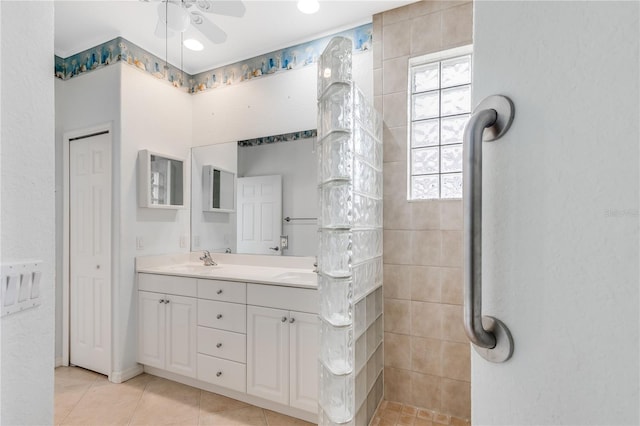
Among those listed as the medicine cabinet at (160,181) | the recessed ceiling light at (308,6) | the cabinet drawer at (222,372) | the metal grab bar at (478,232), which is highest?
the recessed ceiling light at (308,6)

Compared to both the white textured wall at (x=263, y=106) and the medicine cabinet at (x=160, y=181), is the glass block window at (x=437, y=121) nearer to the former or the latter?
the white textured wall at (x=263, y=106)

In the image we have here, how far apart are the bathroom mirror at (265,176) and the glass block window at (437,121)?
0.81 metres

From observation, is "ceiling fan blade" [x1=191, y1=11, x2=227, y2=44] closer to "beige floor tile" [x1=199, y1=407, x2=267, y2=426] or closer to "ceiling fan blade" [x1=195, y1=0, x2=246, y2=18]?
"ceiling fan blade" [x1=195, y1=0, x2=246, y2=18]

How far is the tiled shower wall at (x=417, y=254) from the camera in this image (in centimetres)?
207

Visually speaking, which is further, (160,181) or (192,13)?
(160,181)

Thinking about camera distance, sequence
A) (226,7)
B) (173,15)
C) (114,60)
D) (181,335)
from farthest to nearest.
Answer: (114,60)
(181,335)
(226,7)
(173,15)

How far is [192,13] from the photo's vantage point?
2.02m

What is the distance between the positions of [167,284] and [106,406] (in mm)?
892

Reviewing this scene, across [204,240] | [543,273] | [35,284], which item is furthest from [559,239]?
[204,240]

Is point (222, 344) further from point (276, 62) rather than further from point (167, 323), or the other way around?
point (276, 62)

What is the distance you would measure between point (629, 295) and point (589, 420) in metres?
0.15

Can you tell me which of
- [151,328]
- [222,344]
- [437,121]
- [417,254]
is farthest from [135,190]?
[437,121]

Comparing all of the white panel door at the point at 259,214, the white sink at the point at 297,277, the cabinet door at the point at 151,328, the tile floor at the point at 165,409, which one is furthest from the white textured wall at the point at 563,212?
the cabinet door at the point at 151,328

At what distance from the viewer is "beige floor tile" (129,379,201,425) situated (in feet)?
6.77
